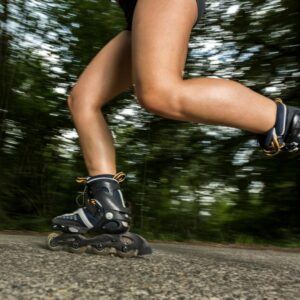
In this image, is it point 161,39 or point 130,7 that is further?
point 130,7

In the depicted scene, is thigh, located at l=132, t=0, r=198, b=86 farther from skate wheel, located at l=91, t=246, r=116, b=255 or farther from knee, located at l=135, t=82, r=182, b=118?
skate wheel, located at l=91, t=246, r=116, b=255

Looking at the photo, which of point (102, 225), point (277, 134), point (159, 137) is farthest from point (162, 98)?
point (159, 137)

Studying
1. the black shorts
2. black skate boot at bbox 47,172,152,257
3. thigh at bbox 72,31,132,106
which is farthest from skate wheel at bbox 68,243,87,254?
the black shorts

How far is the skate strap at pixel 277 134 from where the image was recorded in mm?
2014

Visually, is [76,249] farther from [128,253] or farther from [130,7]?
[130,7]

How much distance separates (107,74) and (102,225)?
0.64 meters

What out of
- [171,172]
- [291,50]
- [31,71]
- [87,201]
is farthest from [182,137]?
[87,201]

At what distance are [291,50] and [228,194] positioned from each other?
1251 mm

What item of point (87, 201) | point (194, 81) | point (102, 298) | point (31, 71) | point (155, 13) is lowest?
point (102, 298)

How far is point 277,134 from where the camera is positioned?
2.03m

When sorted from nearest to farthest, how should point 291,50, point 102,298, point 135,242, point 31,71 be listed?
point 102,298
point 135,242
point 291,50
point 31,71

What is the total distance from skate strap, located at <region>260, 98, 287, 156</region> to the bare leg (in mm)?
18

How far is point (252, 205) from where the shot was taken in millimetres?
4836

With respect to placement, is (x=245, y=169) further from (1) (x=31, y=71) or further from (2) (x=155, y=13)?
(2) (x=155, y=13)
